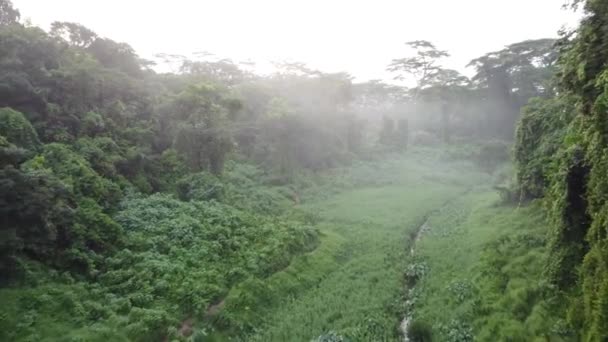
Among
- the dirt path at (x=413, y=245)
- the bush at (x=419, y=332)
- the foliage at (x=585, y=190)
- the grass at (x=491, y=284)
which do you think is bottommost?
the dirt path at (x=413, y=245)

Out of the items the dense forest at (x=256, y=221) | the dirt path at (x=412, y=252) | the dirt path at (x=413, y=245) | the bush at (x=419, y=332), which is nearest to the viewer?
the dense forest at (x=256, y=221)

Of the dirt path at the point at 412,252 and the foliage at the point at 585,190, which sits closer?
the foliage at the point at 585,190

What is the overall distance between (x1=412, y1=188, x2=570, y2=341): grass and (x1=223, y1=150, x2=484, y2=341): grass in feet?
4.37

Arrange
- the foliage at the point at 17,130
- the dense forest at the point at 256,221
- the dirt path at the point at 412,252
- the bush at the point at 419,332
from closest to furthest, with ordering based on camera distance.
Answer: the dense forest at the point at 256,221 → the bush at the point at 419,332 → the dirt path at the point at 412,252 → the foliage at the point at 17,130

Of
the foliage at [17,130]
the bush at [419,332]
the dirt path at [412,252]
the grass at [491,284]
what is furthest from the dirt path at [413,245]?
the foliage at [17,130]

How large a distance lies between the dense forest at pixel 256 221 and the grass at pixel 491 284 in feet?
0.24

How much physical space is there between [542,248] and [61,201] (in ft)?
56.8

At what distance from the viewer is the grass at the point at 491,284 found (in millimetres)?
12017

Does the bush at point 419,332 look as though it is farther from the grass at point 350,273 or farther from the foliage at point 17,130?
the foliage at point 17,130

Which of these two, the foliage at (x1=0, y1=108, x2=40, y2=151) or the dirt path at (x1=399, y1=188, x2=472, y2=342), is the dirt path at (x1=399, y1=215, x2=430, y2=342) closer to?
the dirt path at (x1=399, y1=188, x2=472, y2=342)

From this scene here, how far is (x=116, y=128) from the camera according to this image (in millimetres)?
26938

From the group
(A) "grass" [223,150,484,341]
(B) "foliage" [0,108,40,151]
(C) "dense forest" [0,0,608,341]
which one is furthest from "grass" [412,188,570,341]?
(B) "foliage" [0,108,40,151]

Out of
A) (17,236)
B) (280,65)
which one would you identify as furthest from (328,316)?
(280,65)

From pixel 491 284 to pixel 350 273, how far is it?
19.7ft
